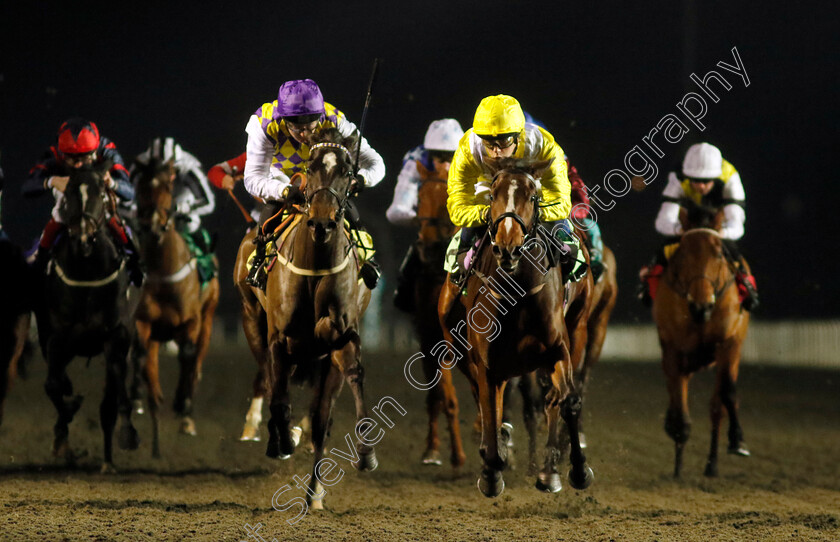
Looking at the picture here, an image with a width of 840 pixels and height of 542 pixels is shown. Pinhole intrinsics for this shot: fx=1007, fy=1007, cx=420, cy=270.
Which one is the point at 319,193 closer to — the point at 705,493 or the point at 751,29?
the point at 705,493

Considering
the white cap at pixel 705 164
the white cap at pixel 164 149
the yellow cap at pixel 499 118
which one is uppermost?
the white cap at pixel 705 164

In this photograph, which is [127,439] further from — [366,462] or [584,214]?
[584,214]

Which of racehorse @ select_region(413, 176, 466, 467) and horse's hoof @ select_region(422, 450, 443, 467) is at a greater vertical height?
racehorse @ select_region(413, 176, 466, 467)

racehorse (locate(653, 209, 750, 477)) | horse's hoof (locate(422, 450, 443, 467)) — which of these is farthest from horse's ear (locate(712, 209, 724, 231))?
horse's hoof (locate(422, 450, 443, 467))

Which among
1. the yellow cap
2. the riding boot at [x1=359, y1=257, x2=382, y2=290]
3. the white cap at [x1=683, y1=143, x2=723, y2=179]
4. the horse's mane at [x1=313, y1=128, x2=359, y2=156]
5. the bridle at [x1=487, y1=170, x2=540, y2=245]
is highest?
the white cap at [x1=683, y1=143, x2=723, y2=179]

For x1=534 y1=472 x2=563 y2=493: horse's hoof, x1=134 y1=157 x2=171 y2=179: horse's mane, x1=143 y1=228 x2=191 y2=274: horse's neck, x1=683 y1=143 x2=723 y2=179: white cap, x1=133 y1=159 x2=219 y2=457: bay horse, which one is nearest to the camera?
x1=534 y1=472 x2=563 y2=493: horse's hoof

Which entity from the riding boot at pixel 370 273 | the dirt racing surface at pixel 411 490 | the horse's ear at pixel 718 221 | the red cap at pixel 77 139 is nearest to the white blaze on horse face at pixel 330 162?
the riding boot at pixel 370 273

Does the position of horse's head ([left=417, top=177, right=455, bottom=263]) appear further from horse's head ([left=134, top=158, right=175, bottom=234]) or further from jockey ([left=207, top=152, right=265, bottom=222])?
horse's head ([left=134, top=158, right=175, bottom=234])

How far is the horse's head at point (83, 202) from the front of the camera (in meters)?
7.20

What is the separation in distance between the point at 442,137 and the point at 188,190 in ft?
9.86

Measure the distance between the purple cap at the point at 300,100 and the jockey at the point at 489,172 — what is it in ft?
3.13

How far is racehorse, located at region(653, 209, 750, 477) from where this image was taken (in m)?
8.38

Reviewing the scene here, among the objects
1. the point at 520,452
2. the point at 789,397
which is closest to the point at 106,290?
the point at 520,452

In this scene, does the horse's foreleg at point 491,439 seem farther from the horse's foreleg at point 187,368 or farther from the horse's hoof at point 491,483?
the horse's foreleg at point 187,368
